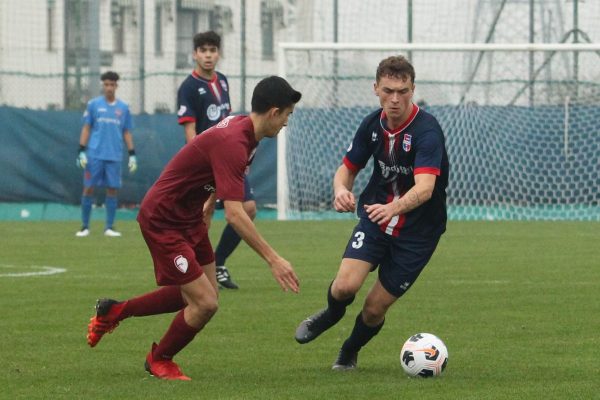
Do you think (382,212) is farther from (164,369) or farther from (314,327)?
(164,369)

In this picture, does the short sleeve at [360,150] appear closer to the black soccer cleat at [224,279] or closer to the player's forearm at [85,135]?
the black soccer cleat at [224,279]

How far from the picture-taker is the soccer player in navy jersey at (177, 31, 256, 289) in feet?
38.9

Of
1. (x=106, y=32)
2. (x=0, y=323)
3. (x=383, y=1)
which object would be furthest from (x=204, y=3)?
(x=0, y=323)

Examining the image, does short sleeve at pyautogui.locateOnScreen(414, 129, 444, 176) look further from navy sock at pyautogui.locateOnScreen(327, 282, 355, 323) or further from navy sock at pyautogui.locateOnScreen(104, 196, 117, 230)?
navy sock at pyautogui.locateOnScreen(104, 196, 117, 230)

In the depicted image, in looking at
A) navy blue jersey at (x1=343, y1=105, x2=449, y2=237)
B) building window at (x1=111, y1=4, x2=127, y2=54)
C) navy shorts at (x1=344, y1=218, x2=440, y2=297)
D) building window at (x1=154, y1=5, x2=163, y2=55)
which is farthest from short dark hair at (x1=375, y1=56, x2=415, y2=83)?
building window at (x1=111, y1=4, x2=127, y2=54)

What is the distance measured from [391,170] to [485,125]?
1576 cm

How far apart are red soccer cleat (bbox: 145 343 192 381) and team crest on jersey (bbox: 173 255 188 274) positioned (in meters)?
0.55

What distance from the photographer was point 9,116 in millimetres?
23984

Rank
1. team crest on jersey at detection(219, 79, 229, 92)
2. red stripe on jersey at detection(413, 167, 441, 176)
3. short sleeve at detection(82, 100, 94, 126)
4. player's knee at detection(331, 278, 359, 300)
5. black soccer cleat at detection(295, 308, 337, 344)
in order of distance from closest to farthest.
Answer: red stripe on jersey at detection(413, 167, 441, 176), player's knee at detection(331, 278, 359, 300), black soccer cleat at detection(295, 308, 337, 344), team crest on jersey at detection(219, 79, 229, 92), short sleeve at detection(82, 100, 94, 126)

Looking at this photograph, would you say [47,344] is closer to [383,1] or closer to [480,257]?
[480,257]

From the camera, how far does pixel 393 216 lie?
7.23m

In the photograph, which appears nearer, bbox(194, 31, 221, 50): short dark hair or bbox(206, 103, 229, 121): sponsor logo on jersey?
bbox(194, 31, 221, 50): short dark hair

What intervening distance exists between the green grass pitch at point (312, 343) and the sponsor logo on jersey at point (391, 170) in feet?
3.67

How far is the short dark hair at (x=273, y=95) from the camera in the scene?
675cm
